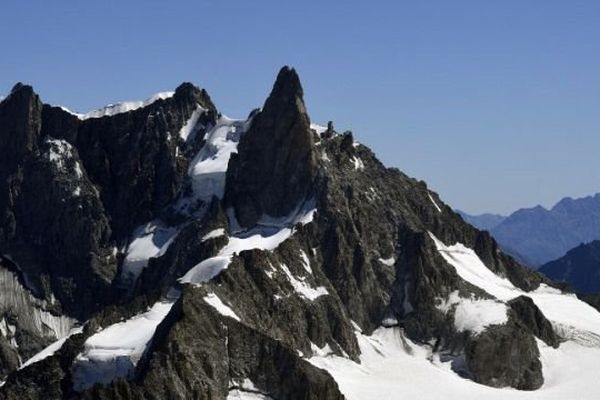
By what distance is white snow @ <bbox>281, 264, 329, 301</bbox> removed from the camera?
18325cm

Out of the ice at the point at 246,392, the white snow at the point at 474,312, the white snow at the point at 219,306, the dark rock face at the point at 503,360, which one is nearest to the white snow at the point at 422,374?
the dark rock face at the point at 503,360

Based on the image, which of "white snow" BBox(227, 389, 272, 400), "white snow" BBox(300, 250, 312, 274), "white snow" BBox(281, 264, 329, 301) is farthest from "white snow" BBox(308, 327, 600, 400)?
"white snow" BBox(227, 389, 272, 400)

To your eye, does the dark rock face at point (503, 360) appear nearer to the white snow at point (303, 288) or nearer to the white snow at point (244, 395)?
the white snow at point (303, 288)

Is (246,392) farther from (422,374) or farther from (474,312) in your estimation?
(474,312)

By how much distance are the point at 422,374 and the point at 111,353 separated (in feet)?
167

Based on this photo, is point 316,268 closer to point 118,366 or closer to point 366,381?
point 366,381

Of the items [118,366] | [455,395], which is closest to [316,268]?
[455,395]

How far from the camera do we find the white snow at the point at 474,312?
623 feet

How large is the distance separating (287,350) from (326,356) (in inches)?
879

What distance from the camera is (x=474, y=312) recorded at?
194250 mm

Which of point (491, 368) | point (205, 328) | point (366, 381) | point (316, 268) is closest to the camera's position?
point (205, 328)

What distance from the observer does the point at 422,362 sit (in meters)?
186

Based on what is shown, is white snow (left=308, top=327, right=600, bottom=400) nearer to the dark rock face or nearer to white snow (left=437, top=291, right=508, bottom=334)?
the dark rock face

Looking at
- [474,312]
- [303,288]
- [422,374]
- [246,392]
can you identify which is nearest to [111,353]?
[246,392]
